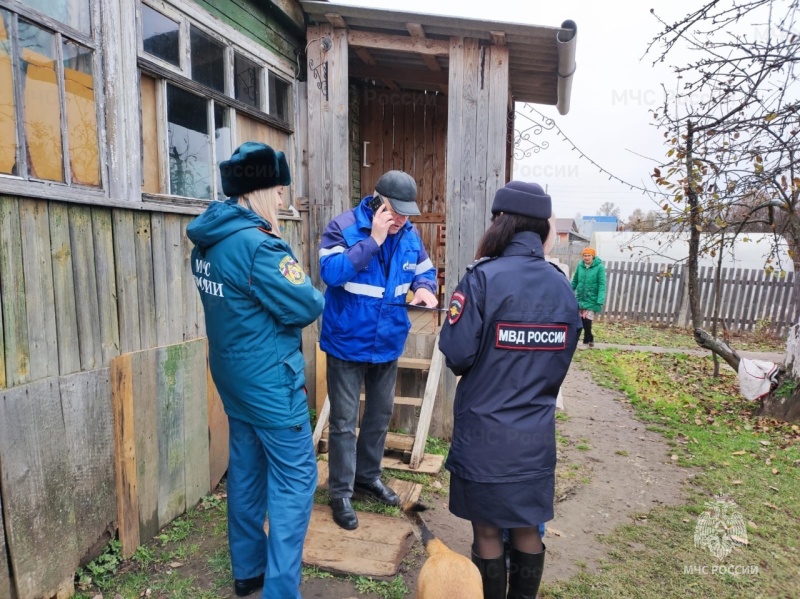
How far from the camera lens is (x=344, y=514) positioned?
3125mm

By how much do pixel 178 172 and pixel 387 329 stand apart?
1.74 metres

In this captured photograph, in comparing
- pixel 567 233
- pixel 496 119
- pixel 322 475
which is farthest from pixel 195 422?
pixel 567 233

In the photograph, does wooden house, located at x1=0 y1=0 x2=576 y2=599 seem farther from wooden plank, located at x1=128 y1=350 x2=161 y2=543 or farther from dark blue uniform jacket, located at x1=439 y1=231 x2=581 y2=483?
dark blue uniform jacket, located at x1=439 y1=231 x2=581 y2=483

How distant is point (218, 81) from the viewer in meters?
3.75

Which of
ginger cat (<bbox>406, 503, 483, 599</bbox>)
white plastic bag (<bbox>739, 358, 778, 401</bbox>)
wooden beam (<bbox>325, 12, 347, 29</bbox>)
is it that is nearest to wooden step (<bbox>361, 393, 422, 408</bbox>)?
ginger cat (<bbox>406, 503, 483, 599</bbox>)

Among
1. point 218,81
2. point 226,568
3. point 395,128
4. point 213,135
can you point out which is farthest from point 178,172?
point 395,128

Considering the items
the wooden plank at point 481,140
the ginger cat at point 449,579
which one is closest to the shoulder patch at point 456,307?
the ginger cat at point 449,579

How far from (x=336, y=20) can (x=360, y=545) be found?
13.3 feet

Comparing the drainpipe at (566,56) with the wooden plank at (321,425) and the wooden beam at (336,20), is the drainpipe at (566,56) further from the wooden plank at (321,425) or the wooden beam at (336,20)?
the wooden plank at (321,425)

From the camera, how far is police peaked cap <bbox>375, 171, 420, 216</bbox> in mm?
2963

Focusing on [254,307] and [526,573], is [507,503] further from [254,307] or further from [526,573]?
[254,307]

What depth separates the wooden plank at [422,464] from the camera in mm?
3990

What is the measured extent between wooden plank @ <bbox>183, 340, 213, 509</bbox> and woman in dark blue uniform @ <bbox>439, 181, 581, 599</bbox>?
196 centimetres

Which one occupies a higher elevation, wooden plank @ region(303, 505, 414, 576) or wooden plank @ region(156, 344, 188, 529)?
wooden plank @ region(156, 344, 188, 529)
